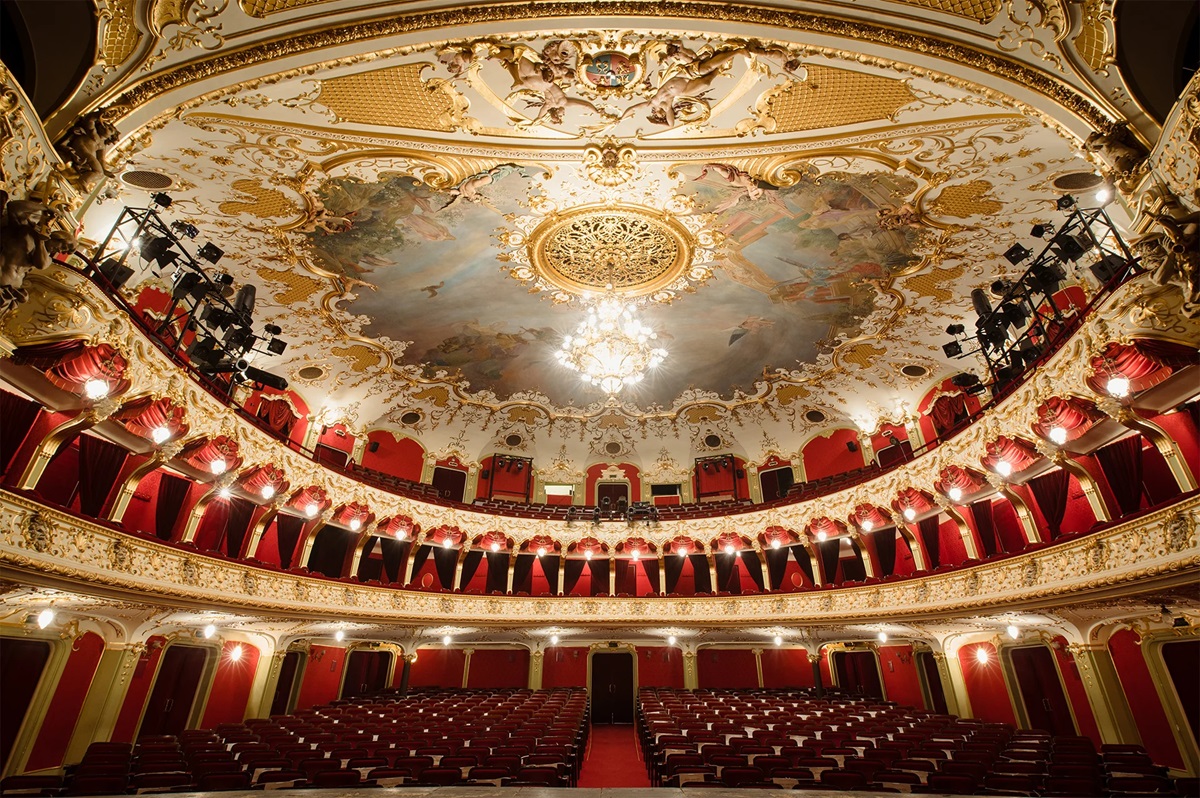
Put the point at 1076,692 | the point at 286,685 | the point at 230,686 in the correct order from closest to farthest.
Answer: the point at 1076,692 → the point at 230,686 → the point at 286,685

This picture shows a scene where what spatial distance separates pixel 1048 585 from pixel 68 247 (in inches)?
556

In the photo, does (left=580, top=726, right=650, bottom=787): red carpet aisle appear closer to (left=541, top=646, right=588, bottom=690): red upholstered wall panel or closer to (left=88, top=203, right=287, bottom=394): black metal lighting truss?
(left=541, top=646, right=588, bottom=690): red upholstered wall panel

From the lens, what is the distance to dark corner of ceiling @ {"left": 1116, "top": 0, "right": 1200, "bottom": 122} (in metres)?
5.04

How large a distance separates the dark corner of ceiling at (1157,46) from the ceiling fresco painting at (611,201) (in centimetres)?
89

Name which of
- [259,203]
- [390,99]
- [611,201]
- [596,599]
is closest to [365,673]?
[596,599]

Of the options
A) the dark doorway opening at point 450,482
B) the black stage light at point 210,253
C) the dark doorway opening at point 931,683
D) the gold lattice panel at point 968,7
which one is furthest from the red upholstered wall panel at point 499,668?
the gold lattice panel at point 968,7

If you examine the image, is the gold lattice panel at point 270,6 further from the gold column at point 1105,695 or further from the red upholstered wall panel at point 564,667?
the red upholstered wall panel at point 564,667

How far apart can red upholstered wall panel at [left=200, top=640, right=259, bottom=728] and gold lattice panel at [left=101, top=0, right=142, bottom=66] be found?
45.5 feet

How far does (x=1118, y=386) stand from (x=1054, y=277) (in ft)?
7.50

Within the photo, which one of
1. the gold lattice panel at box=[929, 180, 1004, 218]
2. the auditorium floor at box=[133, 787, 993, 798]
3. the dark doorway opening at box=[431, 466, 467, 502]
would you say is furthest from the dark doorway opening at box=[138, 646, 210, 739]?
the gold lattice panel at box=[929, 180, 1004, 218]

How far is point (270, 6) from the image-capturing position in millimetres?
5531

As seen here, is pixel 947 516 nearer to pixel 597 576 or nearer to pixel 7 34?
pixel 597 576

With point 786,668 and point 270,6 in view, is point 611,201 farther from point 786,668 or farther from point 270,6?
point 786,668

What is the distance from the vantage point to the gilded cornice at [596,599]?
7.16 m
